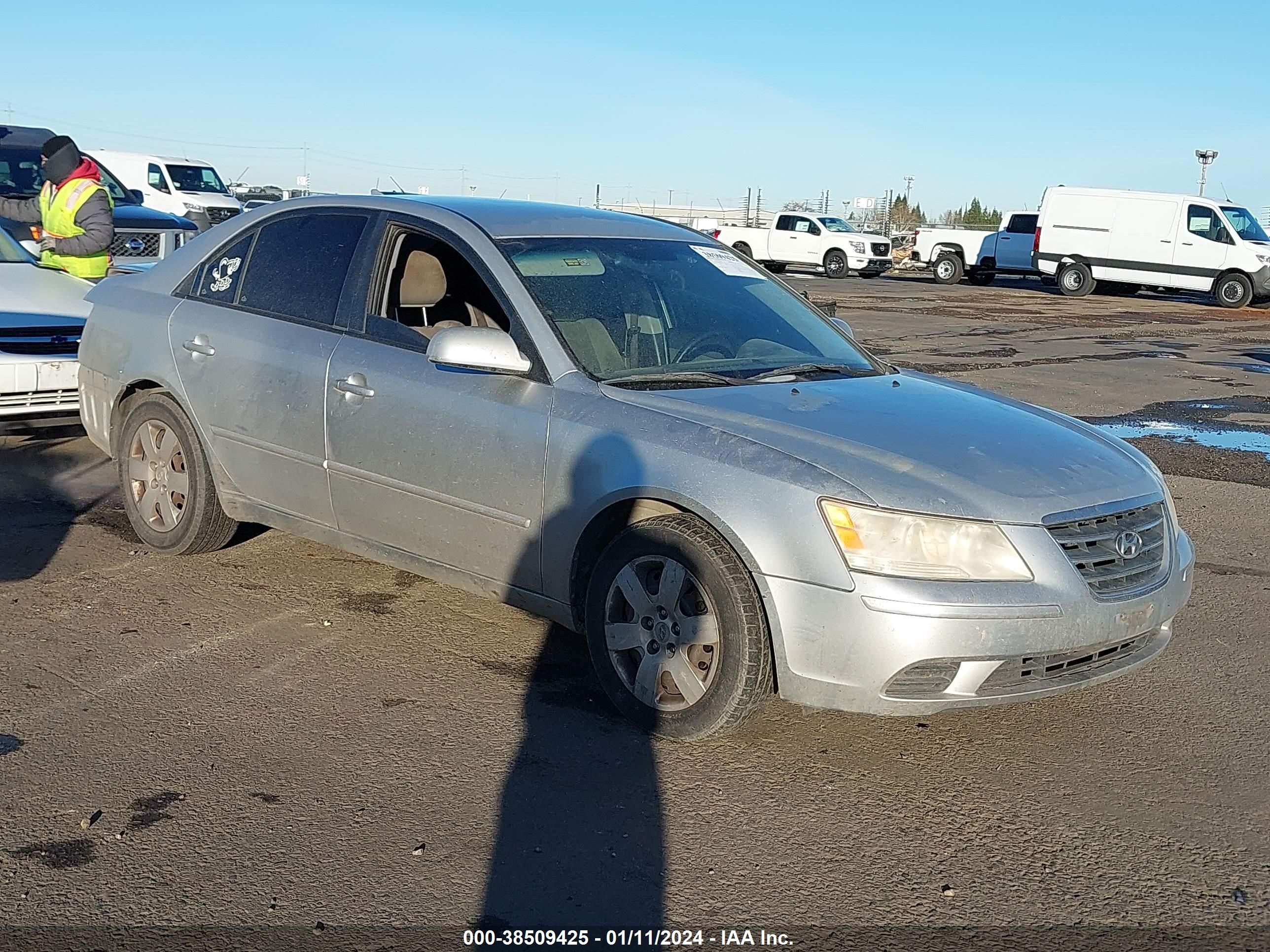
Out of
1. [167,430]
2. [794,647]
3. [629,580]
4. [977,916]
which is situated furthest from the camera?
[167,430]

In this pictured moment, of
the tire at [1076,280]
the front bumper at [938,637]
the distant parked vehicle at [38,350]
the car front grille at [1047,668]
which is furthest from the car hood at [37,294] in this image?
the tire at [1076,280]

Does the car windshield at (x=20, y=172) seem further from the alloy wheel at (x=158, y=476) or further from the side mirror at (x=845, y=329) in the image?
the side mirror at (x=845, y=329)

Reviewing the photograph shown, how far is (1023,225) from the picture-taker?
Result: 34281mm

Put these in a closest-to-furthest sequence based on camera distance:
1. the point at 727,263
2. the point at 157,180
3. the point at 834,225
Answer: the point at 727,263 < the point at 157,180 < the point at 834,225

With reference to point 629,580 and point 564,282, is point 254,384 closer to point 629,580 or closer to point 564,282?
point 564,282

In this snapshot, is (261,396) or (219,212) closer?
(261,396)

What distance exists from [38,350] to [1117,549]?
6.11 m

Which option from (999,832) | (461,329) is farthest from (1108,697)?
(461,329)

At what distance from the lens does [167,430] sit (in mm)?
5656

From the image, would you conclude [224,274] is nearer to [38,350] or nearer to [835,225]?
[38,350]

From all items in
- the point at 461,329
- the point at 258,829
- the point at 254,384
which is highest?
the point at 461,329

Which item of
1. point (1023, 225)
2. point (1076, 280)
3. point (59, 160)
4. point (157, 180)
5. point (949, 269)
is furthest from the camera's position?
point (949, 269)

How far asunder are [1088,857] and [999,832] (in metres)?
0.23

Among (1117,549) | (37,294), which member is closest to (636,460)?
(1117,549)
